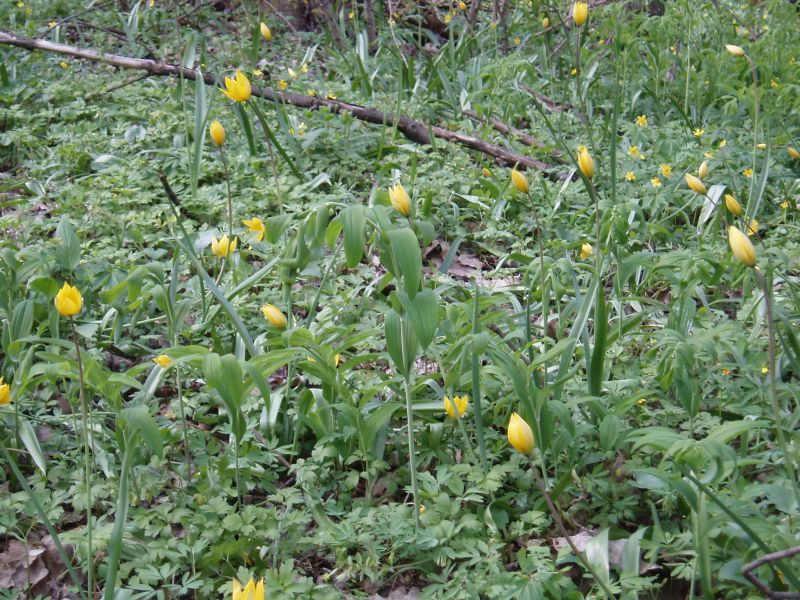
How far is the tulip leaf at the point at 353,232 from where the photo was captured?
1427 millimetres

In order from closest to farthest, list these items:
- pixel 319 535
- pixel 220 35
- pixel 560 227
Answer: pixel 319 535, pixel 560 227, pixel 220 35

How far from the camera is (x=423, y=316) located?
4.58ft

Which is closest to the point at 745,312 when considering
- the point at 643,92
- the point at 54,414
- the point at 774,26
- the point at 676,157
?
the point at 676,157

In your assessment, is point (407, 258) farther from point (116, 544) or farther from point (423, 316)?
point (116, 544)

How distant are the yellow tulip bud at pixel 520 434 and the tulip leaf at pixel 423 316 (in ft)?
0.95

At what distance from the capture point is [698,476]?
4.55ft

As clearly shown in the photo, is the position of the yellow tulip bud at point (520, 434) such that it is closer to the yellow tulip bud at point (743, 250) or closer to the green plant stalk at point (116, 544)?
the yellow tulip bud at point (743, 250)

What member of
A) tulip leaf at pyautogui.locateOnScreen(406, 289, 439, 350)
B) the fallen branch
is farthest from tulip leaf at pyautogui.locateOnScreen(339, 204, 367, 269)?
the fallen branch

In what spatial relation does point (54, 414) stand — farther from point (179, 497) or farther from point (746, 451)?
point (746, 451)

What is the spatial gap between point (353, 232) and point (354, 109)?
8.41 feet

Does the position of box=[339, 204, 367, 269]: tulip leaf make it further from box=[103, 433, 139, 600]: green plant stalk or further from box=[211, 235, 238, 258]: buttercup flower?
box=[211, 235, 238, 258]: buttercup flower

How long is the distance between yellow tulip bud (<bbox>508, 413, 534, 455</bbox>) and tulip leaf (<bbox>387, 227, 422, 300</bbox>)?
0.36 meters

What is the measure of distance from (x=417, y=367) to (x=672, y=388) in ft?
2.33

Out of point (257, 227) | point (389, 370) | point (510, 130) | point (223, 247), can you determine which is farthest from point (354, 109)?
point (389, 370)
